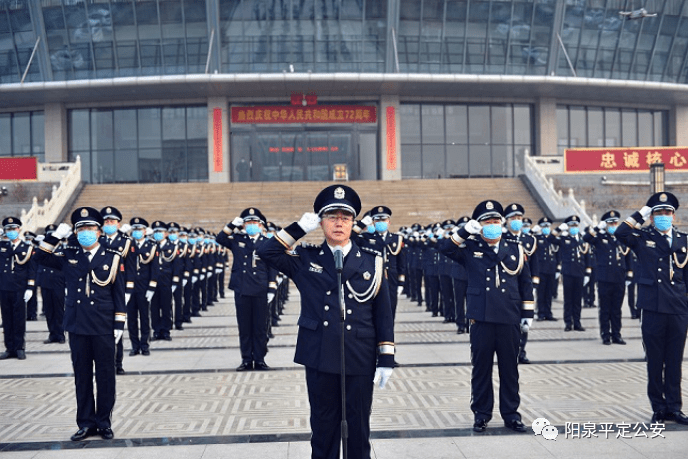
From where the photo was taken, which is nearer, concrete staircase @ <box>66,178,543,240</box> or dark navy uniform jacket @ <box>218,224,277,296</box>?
dark navy uniform jacket @ <box>218,224,277,296</box>

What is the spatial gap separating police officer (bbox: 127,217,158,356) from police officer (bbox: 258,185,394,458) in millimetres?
7480

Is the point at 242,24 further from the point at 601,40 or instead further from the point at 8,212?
the point at 601,40

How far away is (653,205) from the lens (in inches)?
308

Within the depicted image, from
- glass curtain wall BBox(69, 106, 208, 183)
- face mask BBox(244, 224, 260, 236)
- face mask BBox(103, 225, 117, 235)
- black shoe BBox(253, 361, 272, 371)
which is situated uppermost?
glass curtain wall BBox(69, 106, 208, 183)

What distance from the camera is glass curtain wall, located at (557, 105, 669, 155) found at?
4381cm

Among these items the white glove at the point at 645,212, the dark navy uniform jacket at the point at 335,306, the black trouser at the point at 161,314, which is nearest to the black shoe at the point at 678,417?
the white glove at the point at 645,212

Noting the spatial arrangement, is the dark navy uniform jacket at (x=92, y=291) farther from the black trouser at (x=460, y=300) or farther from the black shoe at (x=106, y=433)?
the black trouser at (x=460, y=300)

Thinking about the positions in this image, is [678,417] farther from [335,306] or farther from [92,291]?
[92,291]

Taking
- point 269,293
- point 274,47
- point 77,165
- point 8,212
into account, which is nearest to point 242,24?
point 274,47

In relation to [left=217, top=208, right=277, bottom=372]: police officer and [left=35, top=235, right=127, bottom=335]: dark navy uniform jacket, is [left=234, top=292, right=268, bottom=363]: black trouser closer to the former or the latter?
[left=217, top=208, right=277, bottom=372]: police officer

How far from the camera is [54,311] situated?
14289mm

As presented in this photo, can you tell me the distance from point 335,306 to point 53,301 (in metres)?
11.3

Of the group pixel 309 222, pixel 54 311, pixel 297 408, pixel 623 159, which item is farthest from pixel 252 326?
pixel 623 159

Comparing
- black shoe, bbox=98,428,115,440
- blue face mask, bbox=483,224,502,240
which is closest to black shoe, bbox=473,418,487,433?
blue face mask, bbox=483,224,502,240
